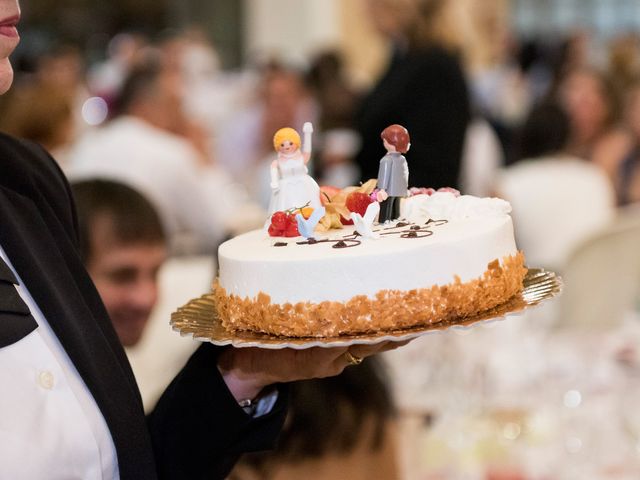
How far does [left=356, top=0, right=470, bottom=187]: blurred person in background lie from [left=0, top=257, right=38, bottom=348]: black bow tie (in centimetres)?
211

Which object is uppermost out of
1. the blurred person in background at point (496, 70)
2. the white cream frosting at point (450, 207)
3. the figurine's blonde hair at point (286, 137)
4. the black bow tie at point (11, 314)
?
the figurine's blonde hair at point (286, 137)

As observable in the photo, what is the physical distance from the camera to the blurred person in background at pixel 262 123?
6.48 m

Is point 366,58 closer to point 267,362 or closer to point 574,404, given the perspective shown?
point 574,404

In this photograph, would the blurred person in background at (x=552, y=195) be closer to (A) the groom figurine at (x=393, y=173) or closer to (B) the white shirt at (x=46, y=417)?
(A) the groom figurine at (x=393, y=173)

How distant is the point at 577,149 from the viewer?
6051 mm

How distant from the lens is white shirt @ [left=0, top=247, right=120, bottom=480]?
1.14m

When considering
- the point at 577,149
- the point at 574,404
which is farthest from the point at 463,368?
the point at 577,149

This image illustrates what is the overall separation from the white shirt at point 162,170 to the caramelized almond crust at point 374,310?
9.95 feet

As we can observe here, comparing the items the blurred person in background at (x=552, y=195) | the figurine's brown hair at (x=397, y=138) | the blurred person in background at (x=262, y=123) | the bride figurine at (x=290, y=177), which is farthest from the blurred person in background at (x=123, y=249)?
the blurred person in background at (x=262, y=123)

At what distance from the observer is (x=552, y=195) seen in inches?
187

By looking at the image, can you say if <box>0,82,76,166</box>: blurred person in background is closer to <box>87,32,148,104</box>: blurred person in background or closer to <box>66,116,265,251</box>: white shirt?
<box>66,116,265,251</box>: white shirt

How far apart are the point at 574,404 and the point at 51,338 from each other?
180 cm

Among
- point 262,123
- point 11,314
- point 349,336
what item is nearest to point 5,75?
point 11,314

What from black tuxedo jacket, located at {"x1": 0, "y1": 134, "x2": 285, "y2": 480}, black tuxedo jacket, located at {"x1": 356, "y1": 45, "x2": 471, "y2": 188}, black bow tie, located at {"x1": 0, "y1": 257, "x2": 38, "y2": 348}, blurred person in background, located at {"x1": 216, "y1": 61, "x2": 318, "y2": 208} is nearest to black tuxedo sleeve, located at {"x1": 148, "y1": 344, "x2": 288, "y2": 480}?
black tuxedo jacket, located at {"x1": 0, "y1": 134, "x2": 285, "y2": 480}
